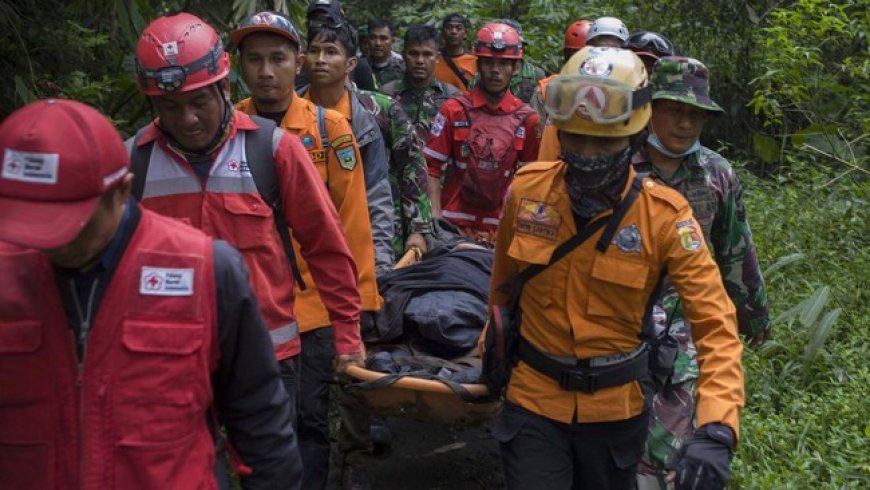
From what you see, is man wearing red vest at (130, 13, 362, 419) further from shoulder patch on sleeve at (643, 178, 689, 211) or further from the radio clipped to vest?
shoulder patch on sleeve at (643, 178, 689, 211)

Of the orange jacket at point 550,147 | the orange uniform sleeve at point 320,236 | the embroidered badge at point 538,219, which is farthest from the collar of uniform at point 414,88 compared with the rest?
the embroidered badge at point 538,219

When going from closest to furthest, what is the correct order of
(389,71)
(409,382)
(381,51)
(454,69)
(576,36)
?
1. (409,382)
2. (576,36)
3. (389,71)
4. (381,51)
5. (454,69)

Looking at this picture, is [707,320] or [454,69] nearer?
[707,320]

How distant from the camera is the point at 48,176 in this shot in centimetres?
225

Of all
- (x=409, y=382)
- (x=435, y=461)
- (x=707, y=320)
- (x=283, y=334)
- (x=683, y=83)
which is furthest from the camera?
(x=435, y=461)

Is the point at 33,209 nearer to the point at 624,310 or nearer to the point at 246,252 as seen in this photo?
the point at 246,252

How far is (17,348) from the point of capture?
2.40 meters

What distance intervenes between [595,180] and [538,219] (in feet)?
0.82

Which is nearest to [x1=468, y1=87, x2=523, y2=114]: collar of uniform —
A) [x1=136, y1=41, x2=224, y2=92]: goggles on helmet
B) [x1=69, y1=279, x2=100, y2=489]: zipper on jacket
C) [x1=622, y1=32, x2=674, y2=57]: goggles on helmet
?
[x1=622, y1=32, x2=674, y2=57]: goggles on helmet

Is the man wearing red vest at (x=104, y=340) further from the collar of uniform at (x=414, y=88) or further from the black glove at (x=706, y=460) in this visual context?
the collar of uniform at (x=414, y=88)

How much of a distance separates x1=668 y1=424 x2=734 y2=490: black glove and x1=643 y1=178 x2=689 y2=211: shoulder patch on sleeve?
0.83m

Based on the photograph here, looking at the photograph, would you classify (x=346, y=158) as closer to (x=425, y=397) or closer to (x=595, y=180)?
(x=425, y=397)

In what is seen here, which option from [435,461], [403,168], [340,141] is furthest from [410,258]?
[340,141]

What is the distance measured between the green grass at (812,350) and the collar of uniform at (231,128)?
2852 millimetres
